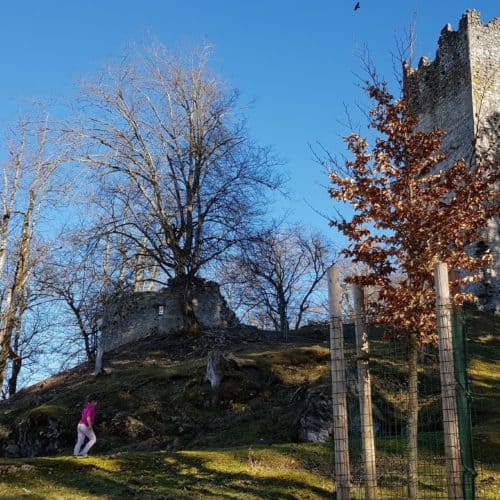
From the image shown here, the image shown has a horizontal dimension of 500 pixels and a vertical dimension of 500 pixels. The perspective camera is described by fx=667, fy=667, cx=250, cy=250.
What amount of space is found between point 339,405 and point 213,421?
8.28 m

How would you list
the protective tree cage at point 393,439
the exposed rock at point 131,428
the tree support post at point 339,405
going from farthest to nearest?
1. the exposed rock at point 131,428
2. the tree support post at point 339,405
3. the protective tree cage at point 393,439

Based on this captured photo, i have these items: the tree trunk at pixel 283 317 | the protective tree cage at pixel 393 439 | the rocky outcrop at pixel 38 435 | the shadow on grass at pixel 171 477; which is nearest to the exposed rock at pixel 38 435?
the rocky outcrop at pixel 38 435

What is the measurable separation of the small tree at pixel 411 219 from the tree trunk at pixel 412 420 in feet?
0.04

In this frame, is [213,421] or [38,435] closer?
[213,421]

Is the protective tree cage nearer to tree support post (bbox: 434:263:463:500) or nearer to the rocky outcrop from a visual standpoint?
tree support post (bbox: 434:263:463:500)

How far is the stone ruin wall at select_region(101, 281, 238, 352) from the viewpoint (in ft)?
86.1

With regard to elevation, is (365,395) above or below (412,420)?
above

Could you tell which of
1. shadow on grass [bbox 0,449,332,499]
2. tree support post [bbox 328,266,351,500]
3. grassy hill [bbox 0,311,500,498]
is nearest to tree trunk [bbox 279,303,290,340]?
grassy hill [bbox 0,311,500,498]

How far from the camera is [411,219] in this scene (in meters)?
8.47

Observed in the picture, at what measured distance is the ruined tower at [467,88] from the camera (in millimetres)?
27219

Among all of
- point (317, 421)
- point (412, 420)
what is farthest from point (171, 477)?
point (317, 421)

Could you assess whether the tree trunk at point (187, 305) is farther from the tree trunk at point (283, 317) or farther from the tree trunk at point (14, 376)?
the tree trunk at point (14, 376)

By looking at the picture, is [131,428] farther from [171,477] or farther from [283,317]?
[283,317]

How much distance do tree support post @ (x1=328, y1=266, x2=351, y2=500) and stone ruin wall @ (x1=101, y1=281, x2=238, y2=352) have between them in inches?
648
